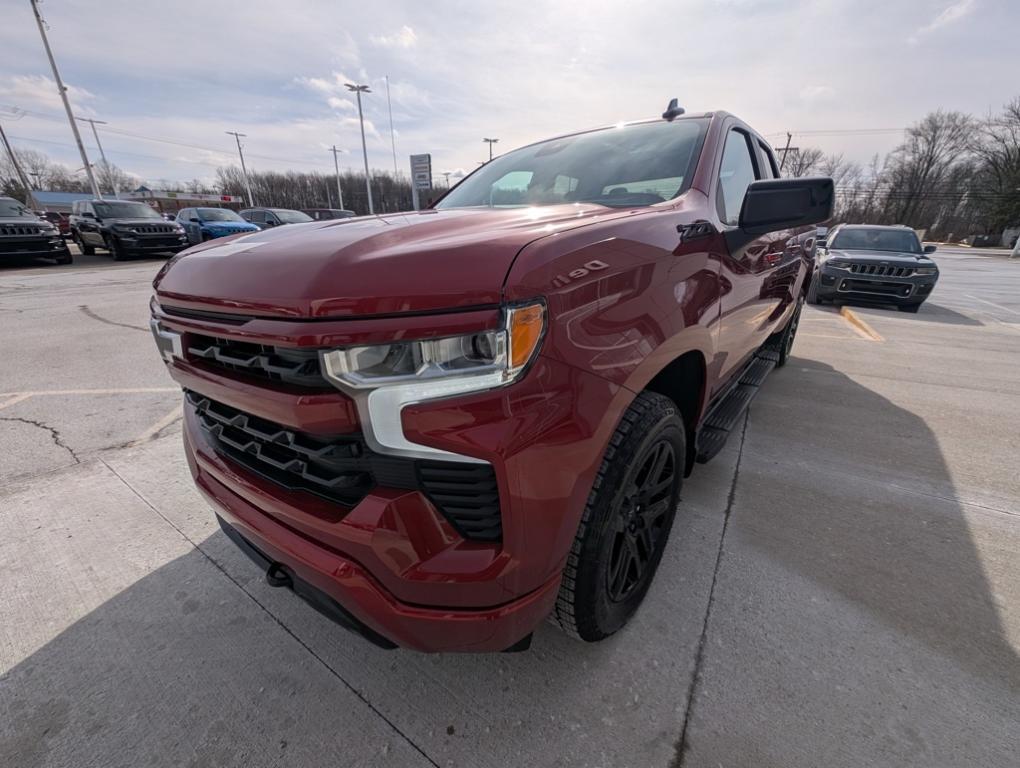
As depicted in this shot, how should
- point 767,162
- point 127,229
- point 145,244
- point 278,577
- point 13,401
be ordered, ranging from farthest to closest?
point 145,244 → point 127,229 → point 13,401 → point 767,162 → point 278,577

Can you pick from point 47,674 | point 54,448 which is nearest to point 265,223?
→ point 54,448

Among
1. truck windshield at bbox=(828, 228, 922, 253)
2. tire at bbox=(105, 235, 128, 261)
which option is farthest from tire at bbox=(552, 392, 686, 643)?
tire at bbox=(105, 235, 128, 261)

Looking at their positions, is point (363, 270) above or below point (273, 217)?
above

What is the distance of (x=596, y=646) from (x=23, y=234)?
17.2 metres

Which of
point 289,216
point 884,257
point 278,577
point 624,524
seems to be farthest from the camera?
point 289,216

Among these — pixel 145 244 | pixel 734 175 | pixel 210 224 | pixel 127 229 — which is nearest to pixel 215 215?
pixel 210 224

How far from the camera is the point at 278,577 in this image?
1389 mm

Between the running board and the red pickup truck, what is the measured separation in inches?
25.9

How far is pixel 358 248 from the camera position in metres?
1.16

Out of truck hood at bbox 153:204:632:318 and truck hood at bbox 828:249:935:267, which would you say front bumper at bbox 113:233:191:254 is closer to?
truck hood at bbox 153:204:632:318

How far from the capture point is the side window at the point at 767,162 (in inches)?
128

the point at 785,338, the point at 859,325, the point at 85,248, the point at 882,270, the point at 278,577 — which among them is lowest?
the point at 85,248

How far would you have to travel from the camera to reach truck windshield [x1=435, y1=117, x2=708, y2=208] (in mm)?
2027

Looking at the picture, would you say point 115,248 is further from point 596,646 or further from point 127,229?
point 596,646
